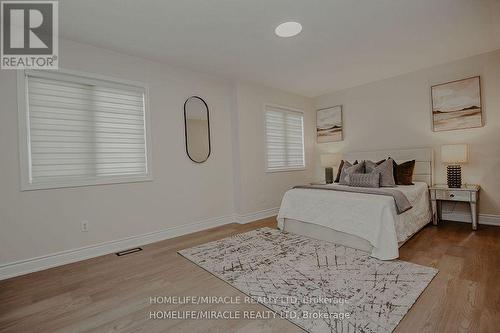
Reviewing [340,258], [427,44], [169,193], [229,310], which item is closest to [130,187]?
[169,193]

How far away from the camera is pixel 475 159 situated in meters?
3.69

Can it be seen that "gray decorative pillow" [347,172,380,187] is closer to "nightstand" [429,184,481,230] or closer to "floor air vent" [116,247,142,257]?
"nightstand" [429,184,481,230]

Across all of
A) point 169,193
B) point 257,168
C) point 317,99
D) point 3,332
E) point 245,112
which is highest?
point 317,99

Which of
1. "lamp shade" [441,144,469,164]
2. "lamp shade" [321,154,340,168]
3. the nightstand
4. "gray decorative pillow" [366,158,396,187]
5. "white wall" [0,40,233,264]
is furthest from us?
"lamp shade" [321,154,340,168]

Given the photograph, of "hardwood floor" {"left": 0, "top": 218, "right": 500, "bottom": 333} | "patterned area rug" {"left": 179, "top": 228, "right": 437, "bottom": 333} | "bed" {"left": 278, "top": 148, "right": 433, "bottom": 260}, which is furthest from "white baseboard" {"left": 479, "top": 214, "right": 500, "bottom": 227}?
"patterned area rug" {"left": 179, "top": 228, "right": 437, "bottom": 333}

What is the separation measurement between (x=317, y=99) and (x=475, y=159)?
10.3 ft

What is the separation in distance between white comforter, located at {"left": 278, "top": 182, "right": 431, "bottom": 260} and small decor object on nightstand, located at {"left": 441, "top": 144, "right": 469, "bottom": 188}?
1.17 feet

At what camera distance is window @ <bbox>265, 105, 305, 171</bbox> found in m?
4.95

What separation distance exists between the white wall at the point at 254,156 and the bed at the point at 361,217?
0.99 meters

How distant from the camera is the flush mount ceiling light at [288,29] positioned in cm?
266

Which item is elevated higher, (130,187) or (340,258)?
(130,187)

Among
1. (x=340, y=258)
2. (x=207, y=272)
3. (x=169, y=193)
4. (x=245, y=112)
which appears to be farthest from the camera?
(x=245, y=112)

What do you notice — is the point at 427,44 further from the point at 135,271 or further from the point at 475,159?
the point at 135,271

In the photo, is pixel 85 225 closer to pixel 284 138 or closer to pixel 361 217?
pixel 361 217
